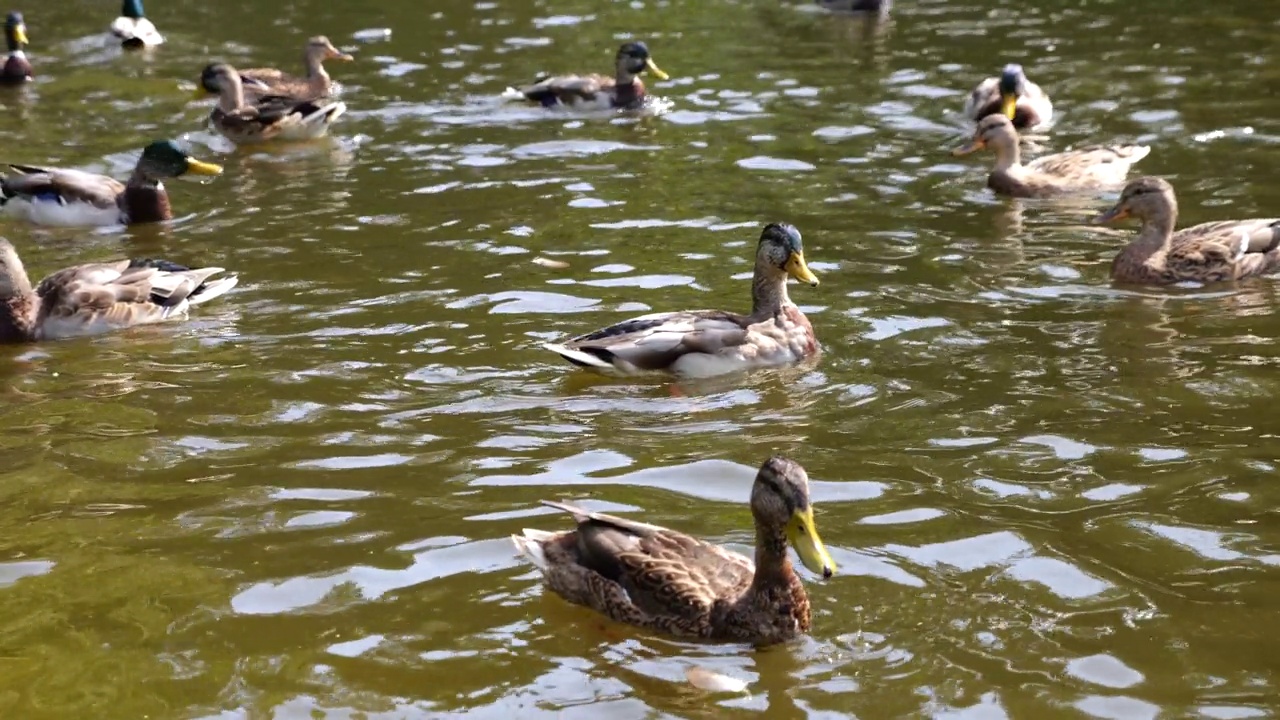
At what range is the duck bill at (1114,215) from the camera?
1308 centimetres

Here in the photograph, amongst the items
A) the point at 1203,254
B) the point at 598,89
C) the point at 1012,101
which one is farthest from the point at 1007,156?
the point at 598,89

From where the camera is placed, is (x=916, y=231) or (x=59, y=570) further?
(x=916, y=231)

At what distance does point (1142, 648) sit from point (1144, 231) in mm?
6520

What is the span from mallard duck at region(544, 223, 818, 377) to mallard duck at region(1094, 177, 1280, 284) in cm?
283

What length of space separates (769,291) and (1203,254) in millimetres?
3470

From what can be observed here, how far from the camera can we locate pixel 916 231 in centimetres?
1345

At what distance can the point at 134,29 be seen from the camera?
23547 mm

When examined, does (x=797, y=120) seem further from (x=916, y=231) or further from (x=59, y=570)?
(x=59, y=570)

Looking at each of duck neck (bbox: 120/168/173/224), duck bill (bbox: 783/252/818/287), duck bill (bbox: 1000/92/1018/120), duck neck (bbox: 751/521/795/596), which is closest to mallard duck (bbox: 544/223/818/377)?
duck bill (bbox: 783/252/818/287)

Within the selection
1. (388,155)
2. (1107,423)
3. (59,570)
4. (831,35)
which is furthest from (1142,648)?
(831,35)

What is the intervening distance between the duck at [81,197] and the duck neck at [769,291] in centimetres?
648

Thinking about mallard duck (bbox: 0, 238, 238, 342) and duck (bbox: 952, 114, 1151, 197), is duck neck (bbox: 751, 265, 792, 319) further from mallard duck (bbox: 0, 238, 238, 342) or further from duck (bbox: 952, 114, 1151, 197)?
duck (bbox: 952, 114, 1151, 197)

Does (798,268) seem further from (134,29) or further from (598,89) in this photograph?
(134,29)

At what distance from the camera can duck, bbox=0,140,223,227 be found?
1480 cm
